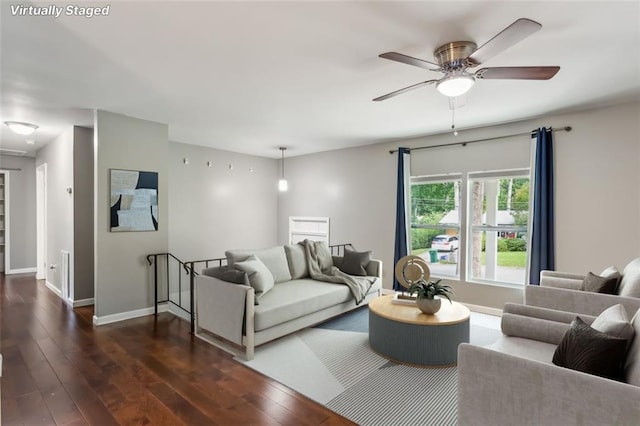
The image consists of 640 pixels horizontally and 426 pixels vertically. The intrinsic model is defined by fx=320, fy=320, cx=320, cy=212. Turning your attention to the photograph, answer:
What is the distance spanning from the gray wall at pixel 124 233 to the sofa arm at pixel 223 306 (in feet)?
3.79

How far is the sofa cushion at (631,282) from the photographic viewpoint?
246cm

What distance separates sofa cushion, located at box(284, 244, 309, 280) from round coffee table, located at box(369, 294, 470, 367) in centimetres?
164

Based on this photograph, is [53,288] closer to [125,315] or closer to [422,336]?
[125,315]

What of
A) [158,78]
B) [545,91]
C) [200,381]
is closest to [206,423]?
[200,381]

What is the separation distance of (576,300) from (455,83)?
2.08 m

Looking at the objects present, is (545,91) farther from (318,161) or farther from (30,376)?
(30,376)

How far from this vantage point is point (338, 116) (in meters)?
4.12

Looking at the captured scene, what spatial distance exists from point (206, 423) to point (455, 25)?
10.3 ft

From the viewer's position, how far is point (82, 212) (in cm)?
470

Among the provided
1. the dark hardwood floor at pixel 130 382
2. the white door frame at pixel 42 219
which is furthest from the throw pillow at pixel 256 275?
the white door frame at pixel 42 219

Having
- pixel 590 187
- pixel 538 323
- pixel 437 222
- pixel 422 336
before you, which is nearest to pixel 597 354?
pixel 538 323

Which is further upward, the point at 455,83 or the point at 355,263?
the point at 455,83

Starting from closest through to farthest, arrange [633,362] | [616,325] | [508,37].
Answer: [633,362]
[616,325]
[508,37]

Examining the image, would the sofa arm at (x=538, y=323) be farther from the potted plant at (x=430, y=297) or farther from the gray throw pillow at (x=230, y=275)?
the gray throw pillow at (x=230, y=275)
